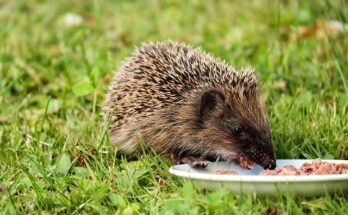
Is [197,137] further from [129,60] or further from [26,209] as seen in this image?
[26,209]

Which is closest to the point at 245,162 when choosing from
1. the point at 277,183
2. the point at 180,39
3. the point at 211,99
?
the point at 211,99

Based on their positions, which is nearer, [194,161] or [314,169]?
[314,169]

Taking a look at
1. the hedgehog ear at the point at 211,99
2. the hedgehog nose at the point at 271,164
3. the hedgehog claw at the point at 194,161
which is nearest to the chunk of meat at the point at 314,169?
the hedgehog nose at the point at 271,164

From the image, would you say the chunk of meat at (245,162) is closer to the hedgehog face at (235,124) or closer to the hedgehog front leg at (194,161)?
the hedgehog face at (235,124)

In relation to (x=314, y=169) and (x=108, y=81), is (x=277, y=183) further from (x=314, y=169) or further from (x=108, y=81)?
(x=108, y=81)

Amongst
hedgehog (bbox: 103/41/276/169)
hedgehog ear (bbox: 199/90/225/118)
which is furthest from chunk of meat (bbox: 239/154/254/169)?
hedgehog ear (bbox: 199/90/225/118)

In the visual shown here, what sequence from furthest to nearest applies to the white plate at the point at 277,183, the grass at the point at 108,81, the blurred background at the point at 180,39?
the blurred background at the point at 180,39
the grass at the point at 108,81
the white plate at the point at 277,183

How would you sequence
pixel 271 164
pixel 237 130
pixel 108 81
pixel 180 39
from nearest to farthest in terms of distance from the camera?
pixel 271 164, pixel 237 130, pixel 108 81, pixel 180 39

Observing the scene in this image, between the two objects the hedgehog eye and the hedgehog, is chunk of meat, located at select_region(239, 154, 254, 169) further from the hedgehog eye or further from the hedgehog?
the hedgehog eye
